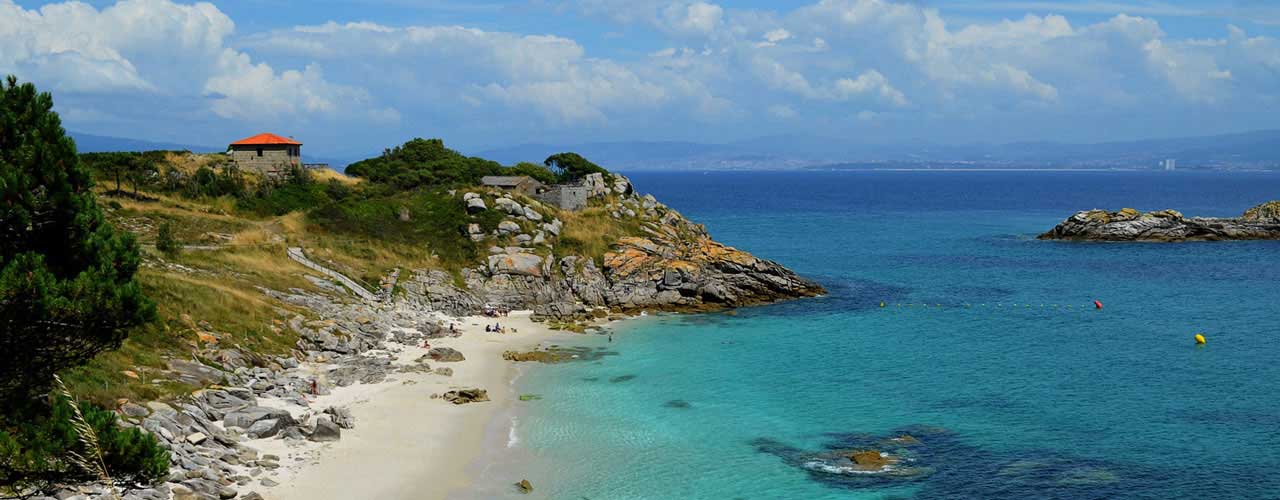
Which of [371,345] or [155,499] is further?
[371,345]

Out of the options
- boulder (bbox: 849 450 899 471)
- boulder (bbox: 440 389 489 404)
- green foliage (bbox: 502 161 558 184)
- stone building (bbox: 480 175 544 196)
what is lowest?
boulder (bbox: 849 450 899 471)

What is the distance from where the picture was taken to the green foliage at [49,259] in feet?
70.7

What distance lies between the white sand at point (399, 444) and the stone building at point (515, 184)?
3537 centimetres

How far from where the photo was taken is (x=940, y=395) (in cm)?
4478

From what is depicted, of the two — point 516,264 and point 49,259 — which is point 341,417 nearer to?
point 49,259

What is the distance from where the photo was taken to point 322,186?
83.4 m

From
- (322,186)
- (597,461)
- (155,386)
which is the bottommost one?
(597,461)

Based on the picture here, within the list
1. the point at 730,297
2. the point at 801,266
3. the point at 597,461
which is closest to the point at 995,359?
the point at 730,297

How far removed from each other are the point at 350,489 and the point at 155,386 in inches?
367

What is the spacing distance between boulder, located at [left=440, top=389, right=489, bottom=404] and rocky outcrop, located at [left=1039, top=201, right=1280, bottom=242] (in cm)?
9497

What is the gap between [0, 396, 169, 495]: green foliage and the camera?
65.0 feet

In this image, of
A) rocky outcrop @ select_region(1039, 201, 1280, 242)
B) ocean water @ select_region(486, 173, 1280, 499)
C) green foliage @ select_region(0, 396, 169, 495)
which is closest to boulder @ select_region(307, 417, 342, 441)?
ocean water @ select_region(486, 173, 1280, 499)

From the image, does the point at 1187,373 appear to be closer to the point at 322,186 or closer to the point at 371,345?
the point at 371,345

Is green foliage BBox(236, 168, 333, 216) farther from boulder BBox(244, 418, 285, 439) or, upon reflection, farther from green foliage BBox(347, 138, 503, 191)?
boulder BBox(244, 418, 285, 439)
